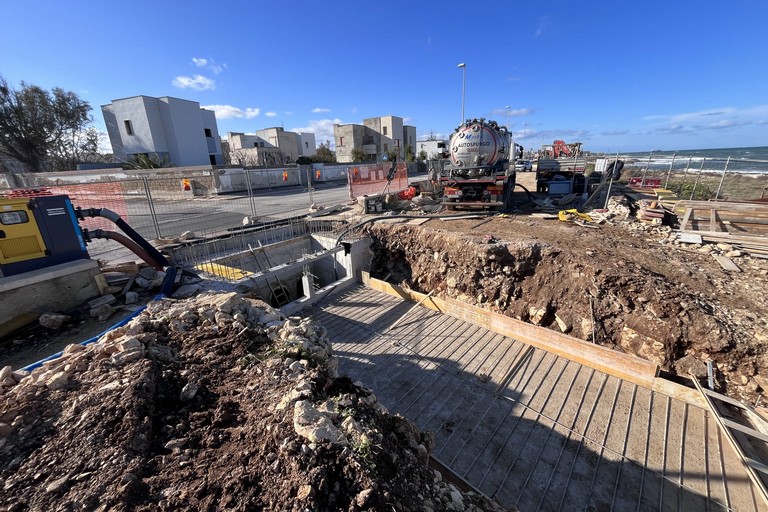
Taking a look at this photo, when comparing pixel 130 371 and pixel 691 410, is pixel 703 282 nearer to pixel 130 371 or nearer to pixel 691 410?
pixel 691 410

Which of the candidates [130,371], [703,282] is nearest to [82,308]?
[130,371]

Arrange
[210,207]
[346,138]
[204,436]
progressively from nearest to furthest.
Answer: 1. [204,436]
2. [210,207]
3. [346,138]

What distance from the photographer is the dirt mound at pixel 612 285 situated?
17.7 feet

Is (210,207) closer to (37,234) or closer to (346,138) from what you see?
(37,234)

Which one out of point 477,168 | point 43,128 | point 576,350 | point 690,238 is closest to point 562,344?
point 576,350

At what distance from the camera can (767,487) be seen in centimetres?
393

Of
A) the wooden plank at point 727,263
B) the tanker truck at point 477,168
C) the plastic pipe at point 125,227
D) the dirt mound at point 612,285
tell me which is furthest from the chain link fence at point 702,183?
the plastic pipe at point 125,227

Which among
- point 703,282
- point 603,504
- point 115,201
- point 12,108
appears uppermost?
point 12,108

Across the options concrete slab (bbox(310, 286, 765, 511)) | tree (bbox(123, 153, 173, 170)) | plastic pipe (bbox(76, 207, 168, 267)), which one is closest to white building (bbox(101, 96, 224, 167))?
tree (bbox(123, 153, 173, 170))

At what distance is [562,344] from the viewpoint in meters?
6.15

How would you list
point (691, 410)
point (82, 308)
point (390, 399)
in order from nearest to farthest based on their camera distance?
point (691, 410) → point (390, 399) → point (82, 308)

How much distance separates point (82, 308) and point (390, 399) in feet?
20.6

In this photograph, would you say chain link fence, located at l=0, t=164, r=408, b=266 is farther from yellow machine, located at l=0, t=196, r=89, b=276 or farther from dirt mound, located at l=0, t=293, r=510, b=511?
dirt mound, located at l=0, t=293, r=510, b=511

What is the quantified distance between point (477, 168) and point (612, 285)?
260 inches
